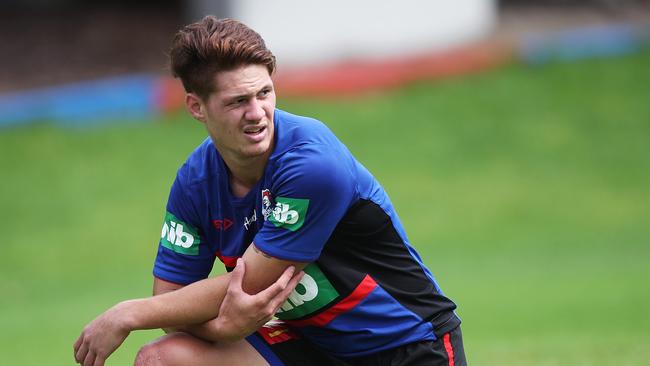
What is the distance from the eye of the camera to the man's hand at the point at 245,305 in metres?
4.20

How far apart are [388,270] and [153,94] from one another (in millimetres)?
14789

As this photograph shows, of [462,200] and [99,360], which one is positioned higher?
[99,360]

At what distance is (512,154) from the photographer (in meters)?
18.4

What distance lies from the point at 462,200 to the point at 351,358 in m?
12.5

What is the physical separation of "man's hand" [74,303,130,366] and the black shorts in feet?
1.92

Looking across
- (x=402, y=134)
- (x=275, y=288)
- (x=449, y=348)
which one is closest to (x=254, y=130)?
(x=275, y=288)

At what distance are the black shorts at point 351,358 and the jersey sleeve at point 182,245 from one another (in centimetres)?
38

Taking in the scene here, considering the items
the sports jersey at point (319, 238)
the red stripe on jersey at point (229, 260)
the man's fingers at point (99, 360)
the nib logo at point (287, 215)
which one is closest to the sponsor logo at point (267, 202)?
the sports jersey at point (319, 238)

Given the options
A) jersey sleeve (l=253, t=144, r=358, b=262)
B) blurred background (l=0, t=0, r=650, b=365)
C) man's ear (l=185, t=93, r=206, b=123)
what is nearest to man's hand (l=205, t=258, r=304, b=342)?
jersey sleeve (l=253, t=144, r=358, b=262)

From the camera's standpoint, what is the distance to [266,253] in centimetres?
425

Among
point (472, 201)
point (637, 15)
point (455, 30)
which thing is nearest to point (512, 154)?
point (472, 201)

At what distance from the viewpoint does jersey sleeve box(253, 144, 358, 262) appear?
13.7ft

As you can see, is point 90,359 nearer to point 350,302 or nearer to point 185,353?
point 185,353

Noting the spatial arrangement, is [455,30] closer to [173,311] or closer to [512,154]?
[512,154]
